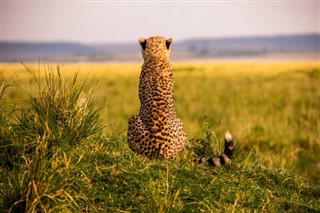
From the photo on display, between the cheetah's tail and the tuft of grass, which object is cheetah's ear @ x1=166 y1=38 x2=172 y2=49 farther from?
the cheetah's tail

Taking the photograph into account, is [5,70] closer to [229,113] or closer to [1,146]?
[1,146]

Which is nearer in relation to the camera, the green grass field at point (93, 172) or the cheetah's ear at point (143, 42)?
the green grass field at point (93, 172)

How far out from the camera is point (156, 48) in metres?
4.86

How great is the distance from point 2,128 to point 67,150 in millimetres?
498

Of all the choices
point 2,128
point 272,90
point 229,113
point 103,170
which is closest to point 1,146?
point 2,128

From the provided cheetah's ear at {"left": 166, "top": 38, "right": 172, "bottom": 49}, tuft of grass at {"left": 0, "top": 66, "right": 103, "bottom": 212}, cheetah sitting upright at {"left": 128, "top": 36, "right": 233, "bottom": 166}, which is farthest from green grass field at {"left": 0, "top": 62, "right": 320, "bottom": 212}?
cheetah's ear at {"left": 166, "top": 38, "right": 172, "bottom": 49}

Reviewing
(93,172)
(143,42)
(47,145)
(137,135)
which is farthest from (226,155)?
(47,145)

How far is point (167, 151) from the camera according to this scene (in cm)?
457

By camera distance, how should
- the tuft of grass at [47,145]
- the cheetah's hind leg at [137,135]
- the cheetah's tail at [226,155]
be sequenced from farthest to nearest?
the cheetah's hind leg at [137,135], the cheetah's tail at [226,155], the tuft of grass at [47,145]

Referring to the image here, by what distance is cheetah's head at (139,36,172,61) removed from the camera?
4855mm

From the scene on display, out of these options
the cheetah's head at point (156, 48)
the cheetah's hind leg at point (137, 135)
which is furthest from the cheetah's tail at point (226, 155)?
the cheetah's head at point (156, 48)

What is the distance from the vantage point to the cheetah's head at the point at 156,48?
4855 millimetres

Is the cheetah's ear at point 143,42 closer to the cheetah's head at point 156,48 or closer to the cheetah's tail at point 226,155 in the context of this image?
the cheetah's head at point 156,48

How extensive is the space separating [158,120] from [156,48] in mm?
670
